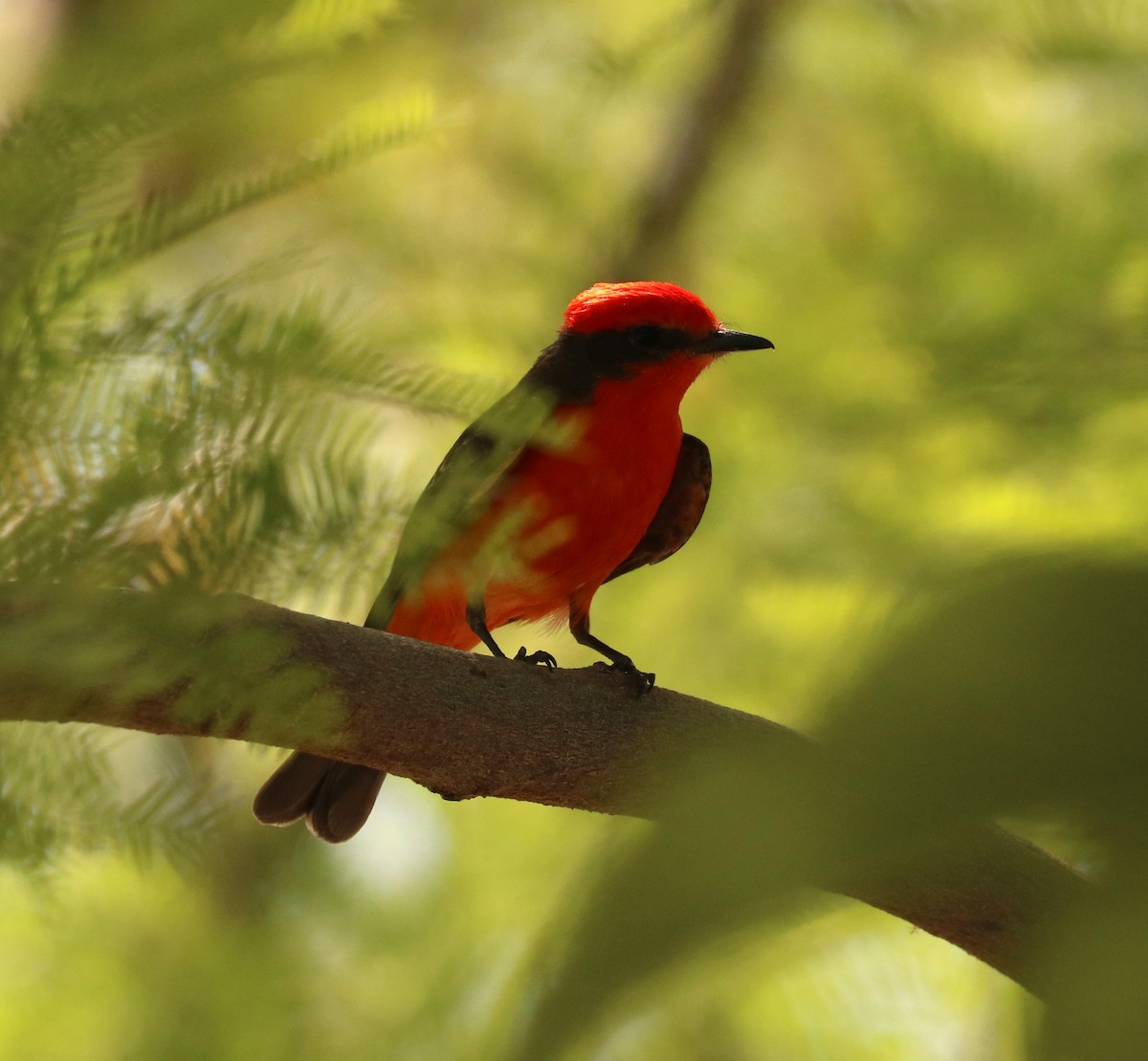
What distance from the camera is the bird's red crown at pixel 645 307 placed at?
135 inches

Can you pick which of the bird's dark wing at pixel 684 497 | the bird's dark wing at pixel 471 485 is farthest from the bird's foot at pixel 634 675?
the bird's dark wing at pixel 471 485

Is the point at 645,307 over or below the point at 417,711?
over

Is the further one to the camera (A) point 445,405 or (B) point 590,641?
(B) point 590,641

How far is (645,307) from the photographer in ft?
11.5

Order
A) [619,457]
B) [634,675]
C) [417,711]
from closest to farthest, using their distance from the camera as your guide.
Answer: [417,711] < [634,675] < [619,457]

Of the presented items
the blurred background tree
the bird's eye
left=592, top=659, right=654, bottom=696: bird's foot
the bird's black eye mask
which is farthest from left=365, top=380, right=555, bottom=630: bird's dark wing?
the bird's eye

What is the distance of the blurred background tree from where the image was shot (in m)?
0.54

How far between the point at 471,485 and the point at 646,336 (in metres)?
3.09

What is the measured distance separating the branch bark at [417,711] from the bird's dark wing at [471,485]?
8 centimetres

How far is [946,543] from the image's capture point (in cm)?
104

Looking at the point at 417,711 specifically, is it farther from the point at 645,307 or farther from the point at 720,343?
the point at 645,307

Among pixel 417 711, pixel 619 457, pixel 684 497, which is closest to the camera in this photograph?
pixel 417 711

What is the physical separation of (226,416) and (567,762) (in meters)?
1.53

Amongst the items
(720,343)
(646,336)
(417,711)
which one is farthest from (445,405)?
(646,336)
